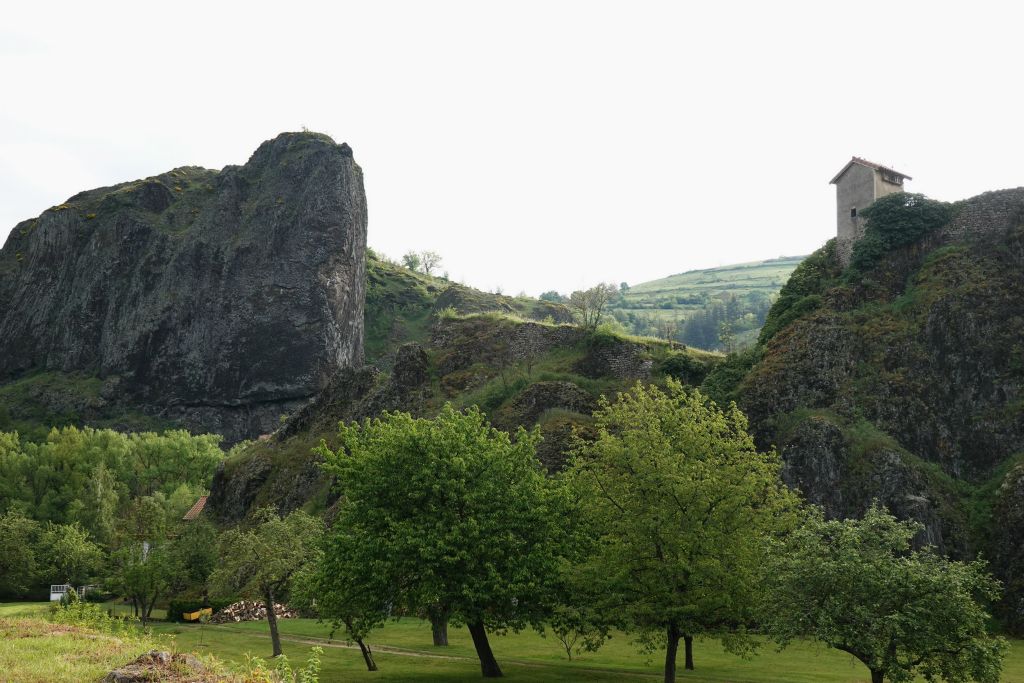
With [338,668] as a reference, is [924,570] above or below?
above

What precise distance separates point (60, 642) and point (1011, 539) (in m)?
49.0

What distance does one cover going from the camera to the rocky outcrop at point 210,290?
14838cm

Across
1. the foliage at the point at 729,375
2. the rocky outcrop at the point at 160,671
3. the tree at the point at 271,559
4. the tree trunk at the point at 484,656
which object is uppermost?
the foliage at the point at 729,375

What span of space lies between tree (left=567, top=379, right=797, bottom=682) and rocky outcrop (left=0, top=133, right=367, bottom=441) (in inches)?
4604

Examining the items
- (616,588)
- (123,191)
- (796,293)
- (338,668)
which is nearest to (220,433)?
(123,191)

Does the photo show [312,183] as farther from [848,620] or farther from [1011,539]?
[848,620]

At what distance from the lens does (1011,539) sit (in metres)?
50.7

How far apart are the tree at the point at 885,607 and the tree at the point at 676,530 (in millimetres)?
2395

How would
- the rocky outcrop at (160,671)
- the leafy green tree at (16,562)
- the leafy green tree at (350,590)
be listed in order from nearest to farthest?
the rocky outcrop at (160,671), the leafy green tree at (350,590), the leafy green tree at (16,562)

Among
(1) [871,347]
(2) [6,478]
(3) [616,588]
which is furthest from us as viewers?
(2) [6,478]

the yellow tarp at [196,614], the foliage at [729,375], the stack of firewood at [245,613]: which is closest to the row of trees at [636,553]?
the foliage at [729,375]

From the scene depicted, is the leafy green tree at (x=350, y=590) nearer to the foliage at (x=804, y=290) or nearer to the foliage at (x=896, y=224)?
the foliage at (x=804, y=290)

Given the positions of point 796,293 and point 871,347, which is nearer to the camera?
point 871,347

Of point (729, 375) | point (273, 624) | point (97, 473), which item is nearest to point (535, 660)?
point (273, 624)
